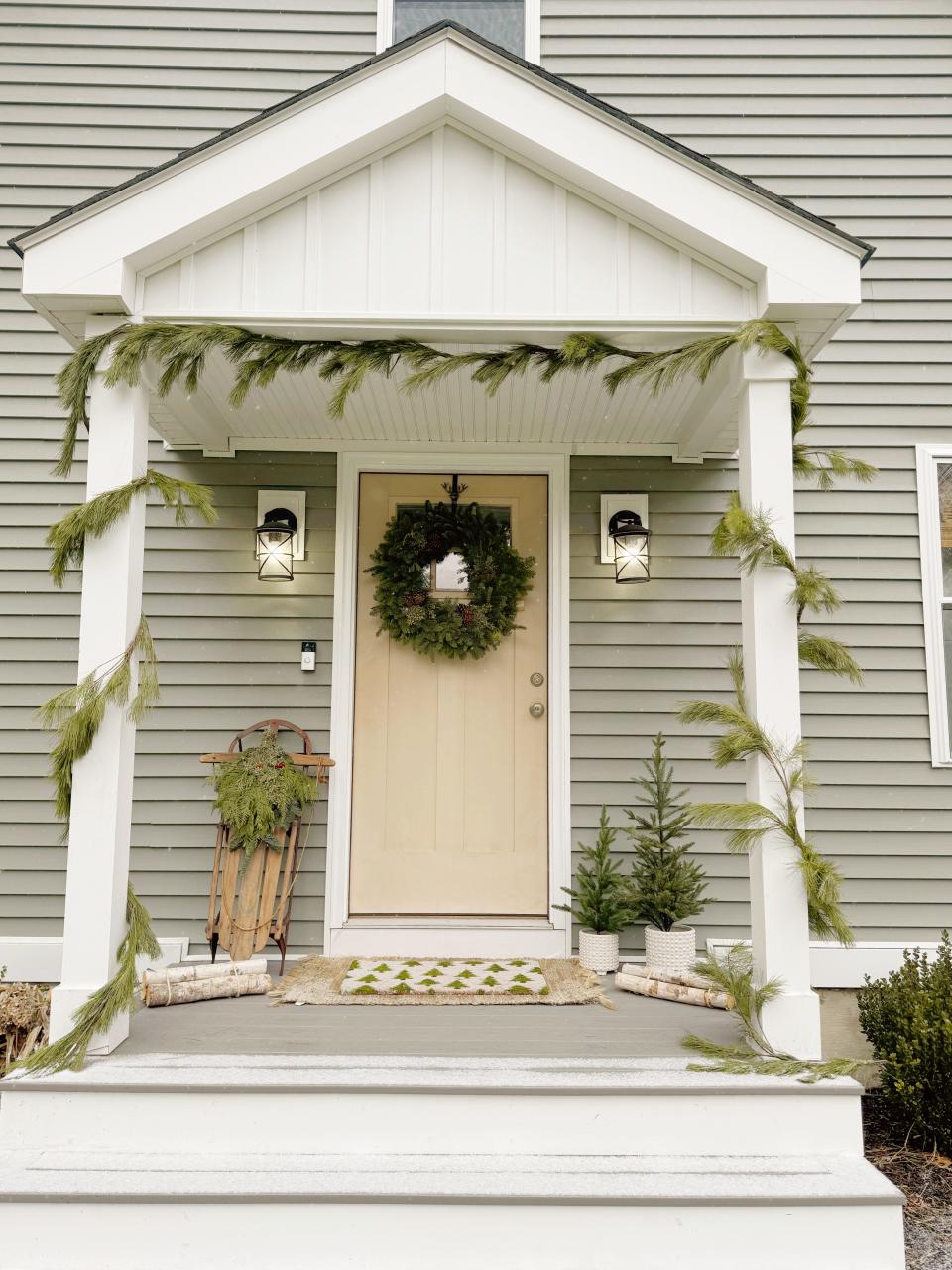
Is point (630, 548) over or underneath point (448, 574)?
over

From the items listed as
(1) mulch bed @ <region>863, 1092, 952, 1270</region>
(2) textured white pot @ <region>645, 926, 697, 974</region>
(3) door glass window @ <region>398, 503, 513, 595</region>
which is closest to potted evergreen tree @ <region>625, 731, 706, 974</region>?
(2) textured white pot @ <region>645, 926, 697, 974</region>

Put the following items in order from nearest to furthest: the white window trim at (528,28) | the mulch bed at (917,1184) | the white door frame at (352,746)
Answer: the mulch bed at (917,1184) < the white door frame at (352,746) < the white window trim at (528,28)

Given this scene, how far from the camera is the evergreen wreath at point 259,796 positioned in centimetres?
338

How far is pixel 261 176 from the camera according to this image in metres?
2.64

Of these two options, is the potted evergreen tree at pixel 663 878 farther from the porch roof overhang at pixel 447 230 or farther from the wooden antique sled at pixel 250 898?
the porch roof overhang at pixel 447 230

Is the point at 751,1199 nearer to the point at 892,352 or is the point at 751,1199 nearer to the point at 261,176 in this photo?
the point at 261,176

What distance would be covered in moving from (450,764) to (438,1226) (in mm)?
1963

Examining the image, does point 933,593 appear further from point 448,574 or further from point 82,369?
point 82,369

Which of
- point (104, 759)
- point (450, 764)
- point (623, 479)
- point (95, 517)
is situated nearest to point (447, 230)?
point (95, 517)

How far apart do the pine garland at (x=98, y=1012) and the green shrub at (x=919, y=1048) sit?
8.69 ft

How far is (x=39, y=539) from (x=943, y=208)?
4.59 m

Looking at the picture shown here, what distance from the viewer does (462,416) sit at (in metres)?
3.63

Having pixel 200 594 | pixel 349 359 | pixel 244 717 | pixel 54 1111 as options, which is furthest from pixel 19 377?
pixel 54 1111

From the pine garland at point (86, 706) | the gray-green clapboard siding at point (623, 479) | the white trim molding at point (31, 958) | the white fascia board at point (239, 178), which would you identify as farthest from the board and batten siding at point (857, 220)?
the white trim molding at point (31, 958)
